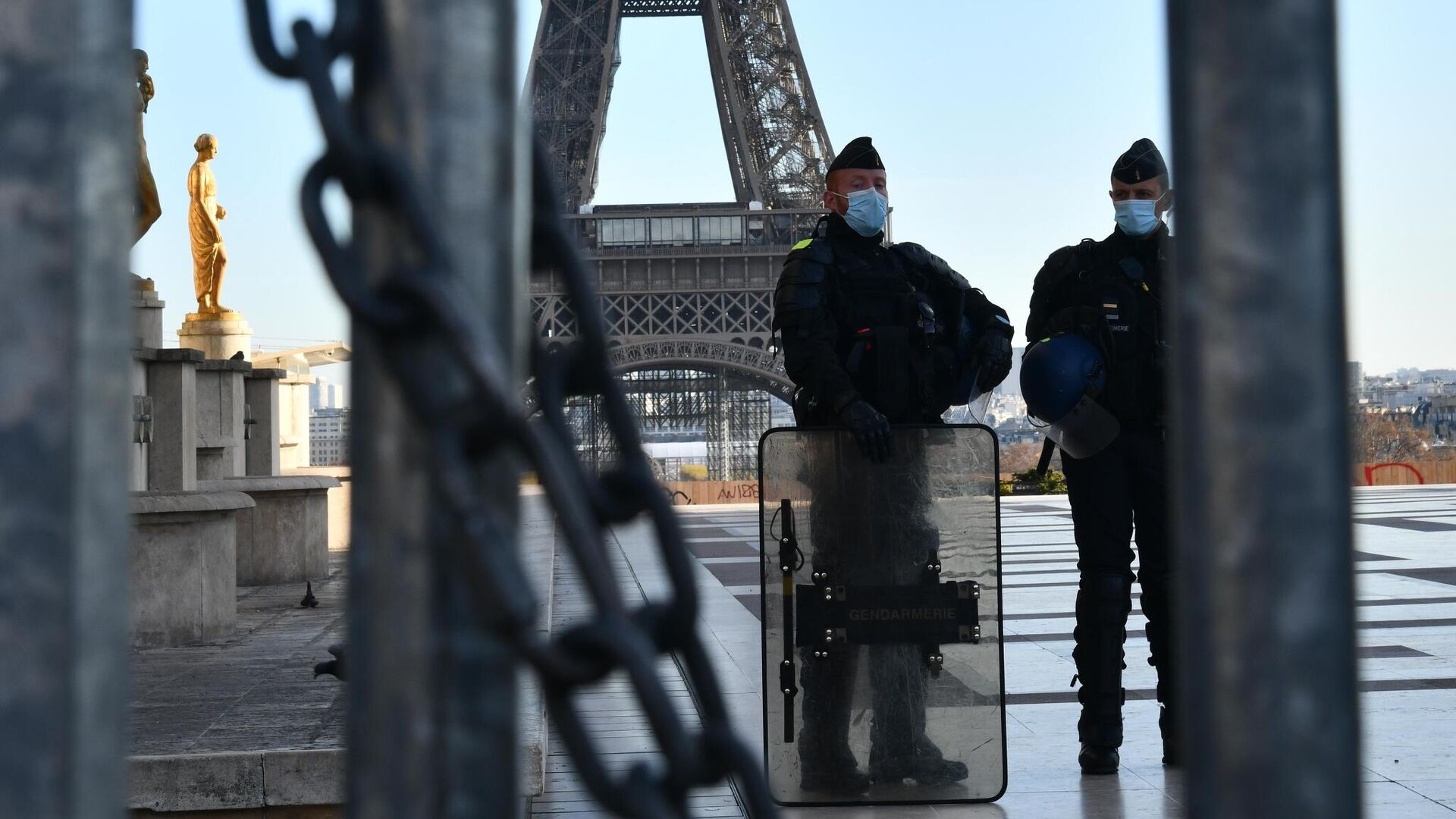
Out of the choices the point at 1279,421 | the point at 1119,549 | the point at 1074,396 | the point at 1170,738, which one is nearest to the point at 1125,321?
the point at 1074,396

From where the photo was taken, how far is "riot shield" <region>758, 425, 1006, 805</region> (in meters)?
4.50

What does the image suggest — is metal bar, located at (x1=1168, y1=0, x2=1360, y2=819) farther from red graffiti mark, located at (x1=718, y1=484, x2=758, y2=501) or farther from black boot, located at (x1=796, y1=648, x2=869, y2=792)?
red graffiti mark, located at (x1=718, y1=484, x2=758, y2=501)

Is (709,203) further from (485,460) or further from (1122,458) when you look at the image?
(485,460)

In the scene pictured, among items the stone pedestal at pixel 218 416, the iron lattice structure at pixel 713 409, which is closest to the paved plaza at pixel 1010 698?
the stone pedestal at pixel 218 416

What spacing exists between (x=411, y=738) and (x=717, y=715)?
15cm

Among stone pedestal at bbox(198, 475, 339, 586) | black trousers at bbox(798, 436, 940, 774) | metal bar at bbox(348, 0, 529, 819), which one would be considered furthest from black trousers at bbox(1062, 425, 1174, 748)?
stone pedestal at bbox(198, 475, 339, 586)

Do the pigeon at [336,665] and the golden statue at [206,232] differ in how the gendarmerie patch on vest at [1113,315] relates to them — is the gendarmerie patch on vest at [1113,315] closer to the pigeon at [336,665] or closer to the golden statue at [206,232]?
the pigeon at [336,665]

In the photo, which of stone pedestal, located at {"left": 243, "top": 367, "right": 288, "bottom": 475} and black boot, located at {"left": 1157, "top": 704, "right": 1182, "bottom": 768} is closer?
black boot, located at {"left": 1157, "top": 704, "right": 1182, "bottom": 768}

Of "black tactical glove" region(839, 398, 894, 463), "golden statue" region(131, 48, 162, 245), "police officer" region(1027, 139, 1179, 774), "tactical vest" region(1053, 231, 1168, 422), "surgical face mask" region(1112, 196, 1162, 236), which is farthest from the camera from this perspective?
"golden statue" region(131, 48, 162, 245)

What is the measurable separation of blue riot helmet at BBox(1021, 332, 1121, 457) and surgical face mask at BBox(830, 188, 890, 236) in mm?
673

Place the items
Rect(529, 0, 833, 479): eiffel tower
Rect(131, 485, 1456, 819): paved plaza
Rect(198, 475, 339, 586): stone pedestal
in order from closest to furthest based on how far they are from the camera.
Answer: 1. Rect(131, 485, 1456, 819): paved plaza
2. Rect(198, 475, 339, 586): stone pedestal
3. Rect(529, 0, 833, 479): eiffel tower

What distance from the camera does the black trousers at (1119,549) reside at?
4750 mm

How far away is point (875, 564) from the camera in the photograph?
455 cm

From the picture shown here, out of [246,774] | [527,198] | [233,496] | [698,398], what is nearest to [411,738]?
[527,198]
